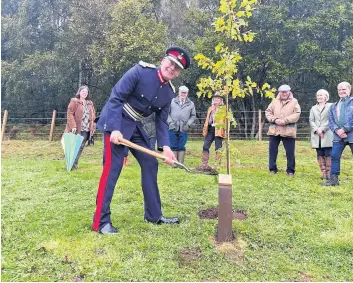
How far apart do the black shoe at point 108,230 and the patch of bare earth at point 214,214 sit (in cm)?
109

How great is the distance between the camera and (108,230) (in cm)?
363

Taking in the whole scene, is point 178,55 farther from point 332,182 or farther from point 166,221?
point 332,182

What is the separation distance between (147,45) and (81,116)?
8.56 m

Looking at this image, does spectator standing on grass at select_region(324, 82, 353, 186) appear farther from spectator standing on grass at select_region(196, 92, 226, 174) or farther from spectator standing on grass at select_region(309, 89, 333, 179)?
spectator standing on grass at select_region(196, 92, 226, 174)

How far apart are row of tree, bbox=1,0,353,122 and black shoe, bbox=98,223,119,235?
1233 cm

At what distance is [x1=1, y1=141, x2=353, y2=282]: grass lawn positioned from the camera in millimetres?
2930

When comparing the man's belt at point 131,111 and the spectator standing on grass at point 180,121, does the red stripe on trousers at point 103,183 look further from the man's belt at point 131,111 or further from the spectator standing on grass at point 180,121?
the spectator standing on grass at point 180,121

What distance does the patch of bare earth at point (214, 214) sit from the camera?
4293 mm

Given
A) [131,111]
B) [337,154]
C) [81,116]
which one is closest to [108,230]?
[131,111]

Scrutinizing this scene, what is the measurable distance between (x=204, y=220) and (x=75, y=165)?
14.2ft

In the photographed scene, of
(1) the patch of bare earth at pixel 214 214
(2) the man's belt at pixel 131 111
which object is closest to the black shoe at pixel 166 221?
(1) the patch of bare earth at pixel 214 214

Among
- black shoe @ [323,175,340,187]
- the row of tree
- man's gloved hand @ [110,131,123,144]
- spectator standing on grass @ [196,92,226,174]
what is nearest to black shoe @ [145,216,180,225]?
man's gloved hand @ [110,131,123,144]

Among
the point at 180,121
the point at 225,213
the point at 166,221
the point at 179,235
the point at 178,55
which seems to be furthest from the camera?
the point at 180,121

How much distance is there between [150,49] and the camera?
15.4 meters
